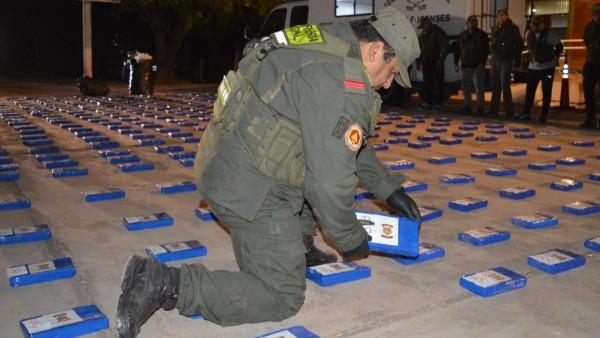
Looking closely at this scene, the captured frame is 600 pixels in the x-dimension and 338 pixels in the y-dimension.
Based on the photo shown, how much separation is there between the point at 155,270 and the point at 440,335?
1.29 meters

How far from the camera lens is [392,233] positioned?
308 centimetres

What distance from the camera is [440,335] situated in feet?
9.02

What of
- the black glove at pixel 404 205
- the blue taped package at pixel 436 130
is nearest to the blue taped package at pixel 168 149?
the blue taped package at pixel 436 130

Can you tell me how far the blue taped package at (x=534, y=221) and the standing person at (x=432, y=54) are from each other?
7488mm

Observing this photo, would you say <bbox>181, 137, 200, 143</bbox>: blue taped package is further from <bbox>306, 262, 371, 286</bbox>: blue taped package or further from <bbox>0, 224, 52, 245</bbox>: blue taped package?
<bbox>306, 262, 371, 286</bbox>: blue taped package

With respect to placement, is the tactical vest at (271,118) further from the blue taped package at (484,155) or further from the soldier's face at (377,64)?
the blue taped package at (484,155)

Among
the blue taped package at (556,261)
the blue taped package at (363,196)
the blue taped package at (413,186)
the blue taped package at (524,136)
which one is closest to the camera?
the blue taped package at (556,261)

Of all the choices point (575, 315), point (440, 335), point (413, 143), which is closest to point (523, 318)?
point (575, 315)

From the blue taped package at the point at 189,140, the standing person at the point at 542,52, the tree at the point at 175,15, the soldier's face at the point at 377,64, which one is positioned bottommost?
the blue taped package at the point at 189,140

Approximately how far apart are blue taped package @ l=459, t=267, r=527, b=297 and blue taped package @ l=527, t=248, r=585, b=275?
297 millimetres

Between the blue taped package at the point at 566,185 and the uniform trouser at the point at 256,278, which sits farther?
the blue taped package at the point at 566,185

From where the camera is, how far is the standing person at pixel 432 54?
11750mm

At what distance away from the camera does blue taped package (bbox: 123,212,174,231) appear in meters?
4.35

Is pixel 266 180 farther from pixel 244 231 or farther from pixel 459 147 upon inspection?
pixel 459 147
